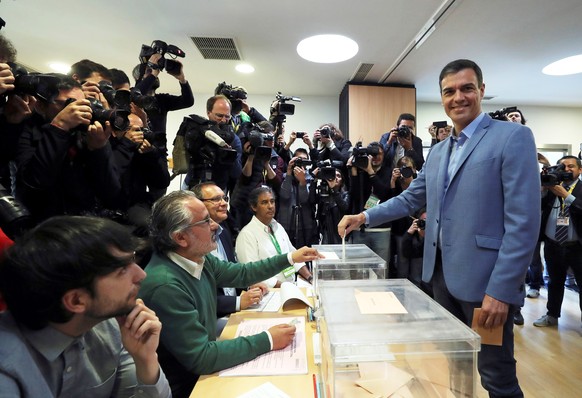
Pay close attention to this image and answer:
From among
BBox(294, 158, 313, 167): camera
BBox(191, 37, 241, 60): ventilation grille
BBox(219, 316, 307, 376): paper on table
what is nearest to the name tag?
BBox(294, 158, 313, 167): camera

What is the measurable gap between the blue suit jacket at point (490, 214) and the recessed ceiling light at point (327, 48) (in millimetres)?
2425

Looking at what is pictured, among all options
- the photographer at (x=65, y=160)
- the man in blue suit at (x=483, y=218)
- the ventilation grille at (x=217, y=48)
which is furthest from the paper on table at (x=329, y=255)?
the ventilation grille at (x=217, y=48)

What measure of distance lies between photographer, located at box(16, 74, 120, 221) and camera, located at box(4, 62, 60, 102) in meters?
0.04

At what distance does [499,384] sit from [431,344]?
0.75 metres

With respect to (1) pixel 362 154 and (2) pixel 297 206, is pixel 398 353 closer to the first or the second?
(1) pixel 362 154

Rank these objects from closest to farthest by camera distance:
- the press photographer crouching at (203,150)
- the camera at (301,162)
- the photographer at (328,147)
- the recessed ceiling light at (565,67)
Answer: the press photographer crouching at (203,150) < the camera at (301,162) < the photographer at (328,147) < the recessed ceiling light at (565,67)

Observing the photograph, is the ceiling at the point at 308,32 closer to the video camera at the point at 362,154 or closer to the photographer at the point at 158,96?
the photographer at the point at 158,96

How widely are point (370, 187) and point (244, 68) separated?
2.31 meters

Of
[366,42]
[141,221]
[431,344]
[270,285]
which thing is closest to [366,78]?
[366,42]

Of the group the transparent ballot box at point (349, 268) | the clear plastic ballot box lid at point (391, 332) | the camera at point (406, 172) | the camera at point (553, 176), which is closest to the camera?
the clear plastic ballot box lid at point (391, 332)

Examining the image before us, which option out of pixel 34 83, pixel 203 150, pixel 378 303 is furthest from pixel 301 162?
pixel 378 303

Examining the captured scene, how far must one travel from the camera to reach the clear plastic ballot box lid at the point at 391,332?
567 millimetres

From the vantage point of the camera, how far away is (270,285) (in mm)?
1784

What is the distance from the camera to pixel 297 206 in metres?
2.86
